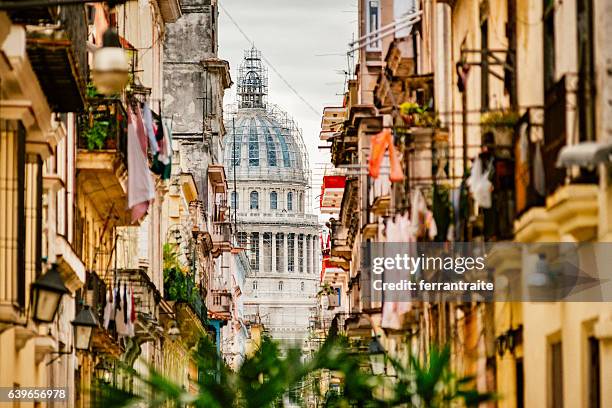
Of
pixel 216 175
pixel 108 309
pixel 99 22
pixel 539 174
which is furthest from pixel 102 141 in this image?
pixel 216 175

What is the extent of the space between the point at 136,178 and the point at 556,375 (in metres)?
12.2

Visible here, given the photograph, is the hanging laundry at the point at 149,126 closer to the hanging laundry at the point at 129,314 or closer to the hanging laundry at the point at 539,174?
the hanging laundry at the point at 129,314

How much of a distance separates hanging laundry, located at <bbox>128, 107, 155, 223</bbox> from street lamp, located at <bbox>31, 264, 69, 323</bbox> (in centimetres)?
1078

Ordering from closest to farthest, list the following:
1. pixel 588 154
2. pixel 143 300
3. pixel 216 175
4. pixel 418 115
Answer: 1. pixel 588 154
2. pixel 418 115
3. pixel 143 300
4. pixel 216 175

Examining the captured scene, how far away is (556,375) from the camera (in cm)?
2228

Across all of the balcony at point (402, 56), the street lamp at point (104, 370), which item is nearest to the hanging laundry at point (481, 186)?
the street lamp at point (104, 370)

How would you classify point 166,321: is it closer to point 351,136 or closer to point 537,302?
point 351,136

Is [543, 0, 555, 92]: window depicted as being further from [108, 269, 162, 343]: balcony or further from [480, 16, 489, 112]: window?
[108, 269, 162, 343]: balcony

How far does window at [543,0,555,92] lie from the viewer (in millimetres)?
21741

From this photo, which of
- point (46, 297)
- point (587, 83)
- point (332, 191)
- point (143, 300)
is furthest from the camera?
point (332, 191)

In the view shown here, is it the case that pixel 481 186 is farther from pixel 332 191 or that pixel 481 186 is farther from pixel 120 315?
pixel 332 191

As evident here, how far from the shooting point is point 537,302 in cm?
2267

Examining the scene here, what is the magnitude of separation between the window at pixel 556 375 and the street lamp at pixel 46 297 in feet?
16.0

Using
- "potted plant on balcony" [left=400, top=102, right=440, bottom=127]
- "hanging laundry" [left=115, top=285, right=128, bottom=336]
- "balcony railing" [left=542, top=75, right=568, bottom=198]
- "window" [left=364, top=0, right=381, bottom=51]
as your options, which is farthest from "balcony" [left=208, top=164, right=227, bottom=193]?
"balcony railing" [left=542, top=75, right=568, bottom=198]
